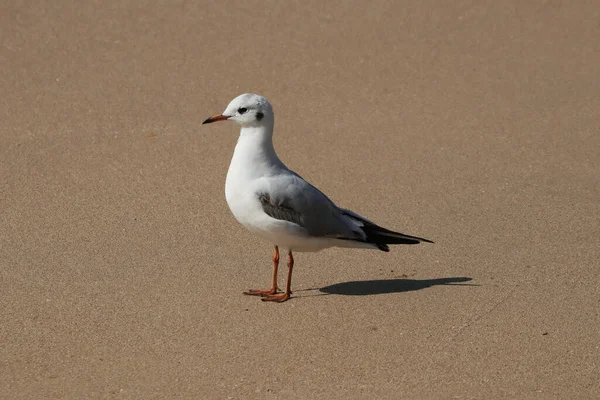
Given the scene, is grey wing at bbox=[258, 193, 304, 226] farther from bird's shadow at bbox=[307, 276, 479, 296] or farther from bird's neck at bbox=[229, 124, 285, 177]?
bird's shadow at bbox=[307, 276, 479, 296]

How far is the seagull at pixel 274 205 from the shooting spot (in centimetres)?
527

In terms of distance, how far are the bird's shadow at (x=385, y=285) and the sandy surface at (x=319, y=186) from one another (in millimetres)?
20

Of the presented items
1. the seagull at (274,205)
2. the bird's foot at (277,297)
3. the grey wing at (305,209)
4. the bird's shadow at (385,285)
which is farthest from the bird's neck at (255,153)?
the bird's shadow at (385,285)

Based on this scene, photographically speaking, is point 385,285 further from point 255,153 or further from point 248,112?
point 248,112

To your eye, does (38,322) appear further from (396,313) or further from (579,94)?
(579,94)

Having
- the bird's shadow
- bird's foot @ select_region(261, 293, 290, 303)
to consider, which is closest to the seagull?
bird's foot @ select_region(261, 293, 290, 303)

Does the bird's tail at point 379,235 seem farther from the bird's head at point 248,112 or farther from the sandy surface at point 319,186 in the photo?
the bird's head at point 248,112

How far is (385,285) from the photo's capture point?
564 centimetres

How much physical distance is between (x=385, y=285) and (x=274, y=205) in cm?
90

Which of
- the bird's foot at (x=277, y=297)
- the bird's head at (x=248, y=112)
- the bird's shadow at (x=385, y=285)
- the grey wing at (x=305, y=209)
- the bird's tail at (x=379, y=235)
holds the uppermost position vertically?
the bird's head at (x=248, y=112)

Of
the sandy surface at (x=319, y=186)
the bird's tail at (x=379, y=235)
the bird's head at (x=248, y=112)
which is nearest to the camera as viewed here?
the sandy surface at (x=319, y=186)

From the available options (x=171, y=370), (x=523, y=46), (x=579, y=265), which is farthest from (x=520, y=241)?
(x=523, y=46)

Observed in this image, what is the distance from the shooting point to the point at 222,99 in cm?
845

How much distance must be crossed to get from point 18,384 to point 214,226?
2.23 m
